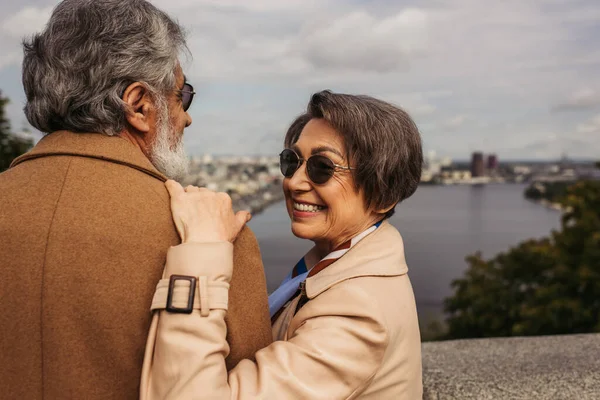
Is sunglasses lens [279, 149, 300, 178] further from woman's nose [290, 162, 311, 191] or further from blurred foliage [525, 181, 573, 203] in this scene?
blurred foliage [525, 181, 573, 203]

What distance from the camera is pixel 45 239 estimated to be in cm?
160

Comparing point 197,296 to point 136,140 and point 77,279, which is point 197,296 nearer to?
point 77,279

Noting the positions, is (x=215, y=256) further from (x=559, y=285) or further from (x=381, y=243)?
(x=559, y=285)

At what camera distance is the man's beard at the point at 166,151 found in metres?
1.98

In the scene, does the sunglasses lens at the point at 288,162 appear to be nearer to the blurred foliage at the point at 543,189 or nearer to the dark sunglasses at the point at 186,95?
the dark sunglasses at the point at 186,95

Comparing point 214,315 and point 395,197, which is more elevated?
point 395,197

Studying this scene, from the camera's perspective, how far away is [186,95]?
211cm

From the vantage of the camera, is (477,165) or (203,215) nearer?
(203,215)

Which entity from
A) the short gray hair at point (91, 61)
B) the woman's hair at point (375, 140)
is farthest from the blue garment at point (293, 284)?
the short gray hair at point (91, 61)

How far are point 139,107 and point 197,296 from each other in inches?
25.6

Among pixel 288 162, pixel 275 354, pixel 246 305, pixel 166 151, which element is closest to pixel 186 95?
pixel 166 151

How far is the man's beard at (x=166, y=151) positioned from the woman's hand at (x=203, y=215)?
0.72 ft

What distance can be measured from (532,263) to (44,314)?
50.5ft

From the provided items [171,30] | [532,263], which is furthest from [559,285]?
[171,30]
